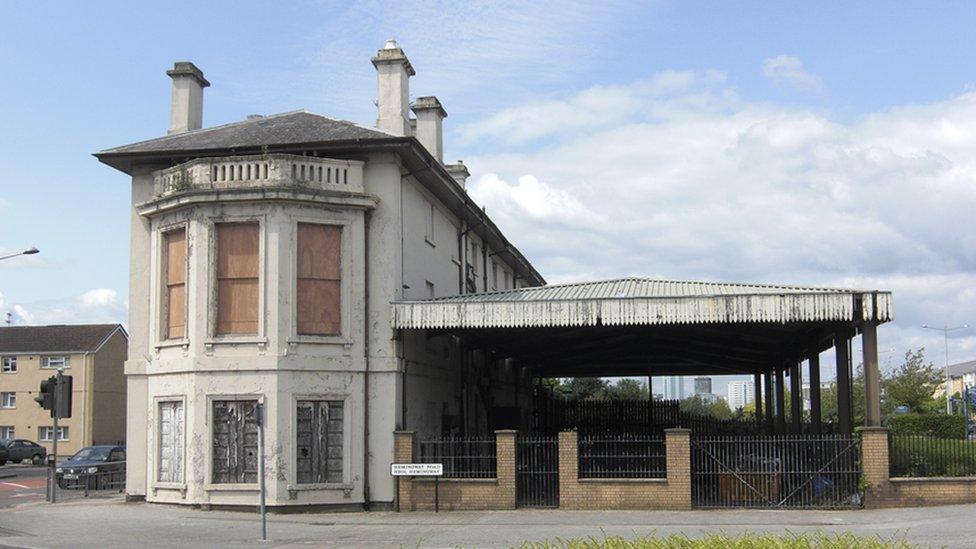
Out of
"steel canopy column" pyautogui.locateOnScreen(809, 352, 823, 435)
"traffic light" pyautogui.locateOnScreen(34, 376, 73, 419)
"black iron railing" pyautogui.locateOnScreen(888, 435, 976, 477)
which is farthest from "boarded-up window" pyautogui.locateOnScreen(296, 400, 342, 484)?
"steel canopy column" pyautogui.locateOnScreen(809, 352, 823, 435)

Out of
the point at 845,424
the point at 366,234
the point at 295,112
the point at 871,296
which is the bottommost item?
the point at 845,424

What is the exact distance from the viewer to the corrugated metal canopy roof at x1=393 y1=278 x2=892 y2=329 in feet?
68.6

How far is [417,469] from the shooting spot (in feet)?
70.1

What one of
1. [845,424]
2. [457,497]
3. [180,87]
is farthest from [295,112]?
[845,424]

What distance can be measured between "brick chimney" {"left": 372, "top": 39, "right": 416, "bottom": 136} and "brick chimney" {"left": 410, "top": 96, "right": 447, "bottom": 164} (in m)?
4.95

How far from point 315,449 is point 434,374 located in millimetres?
4645

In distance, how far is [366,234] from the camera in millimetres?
22797

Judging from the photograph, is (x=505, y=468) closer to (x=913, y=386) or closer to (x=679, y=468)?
(x=679, y=468)

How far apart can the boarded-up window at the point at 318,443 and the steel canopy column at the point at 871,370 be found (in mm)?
10885

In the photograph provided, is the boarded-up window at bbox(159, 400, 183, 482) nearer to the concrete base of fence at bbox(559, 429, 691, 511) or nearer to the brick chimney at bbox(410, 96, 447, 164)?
the concrete base of fence at bbox(559, 429, 691, 511)

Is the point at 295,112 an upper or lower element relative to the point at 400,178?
upper

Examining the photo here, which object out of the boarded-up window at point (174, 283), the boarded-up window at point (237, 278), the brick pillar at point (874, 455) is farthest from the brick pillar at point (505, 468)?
the boarded-up window at point (174, 283)

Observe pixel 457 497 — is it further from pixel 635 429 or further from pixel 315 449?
pixel 635 429

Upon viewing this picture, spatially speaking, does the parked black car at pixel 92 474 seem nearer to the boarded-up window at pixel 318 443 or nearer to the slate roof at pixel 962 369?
the boarded-up window at pixel 318 443
